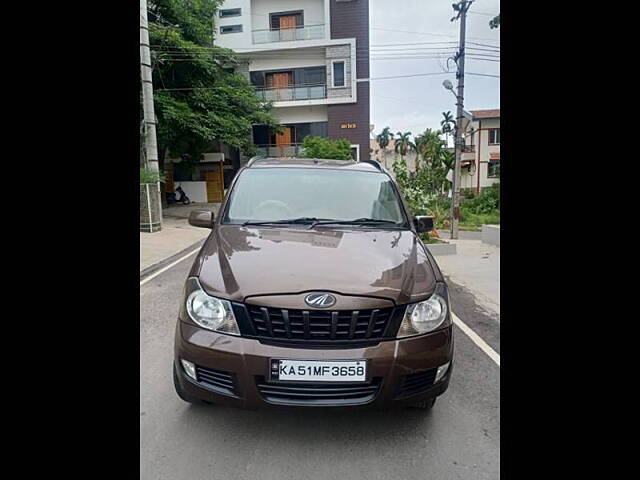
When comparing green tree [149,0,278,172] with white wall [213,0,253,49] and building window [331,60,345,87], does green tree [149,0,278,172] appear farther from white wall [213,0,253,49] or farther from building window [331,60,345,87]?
building window [331,60,345,87]

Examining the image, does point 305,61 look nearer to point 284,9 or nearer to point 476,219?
point 284,9

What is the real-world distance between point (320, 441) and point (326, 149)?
2123 cm

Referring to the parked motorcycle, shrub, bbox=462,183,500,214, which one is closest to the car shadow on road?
shrub, bbox=462,183,500,214

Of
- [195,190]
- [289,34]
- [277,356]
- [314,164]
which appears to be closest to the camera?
[277,356]

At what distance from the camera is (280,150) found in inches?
1109

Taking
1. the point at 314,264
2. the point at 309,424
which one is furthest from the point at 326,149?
the point at 309,424

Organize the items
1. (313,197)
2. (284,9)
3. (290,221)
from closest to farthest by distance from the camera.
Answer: (290,221) < (313,197) < (284,9)

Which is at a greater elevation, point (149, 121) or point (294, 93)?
point (294, 93)

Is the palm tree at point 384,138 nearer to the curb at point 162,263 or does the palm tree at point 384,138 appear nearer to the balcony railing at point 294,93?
the balcony railing at point 294,93

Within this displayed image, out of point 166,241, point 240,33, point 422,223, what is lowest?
point 166,241

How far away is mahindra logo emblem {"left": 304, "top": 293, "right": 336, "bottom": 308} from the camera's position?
2029mm

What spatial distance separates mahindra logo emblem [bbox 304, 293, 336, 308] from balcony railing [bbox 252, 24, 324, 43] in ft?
91.2
